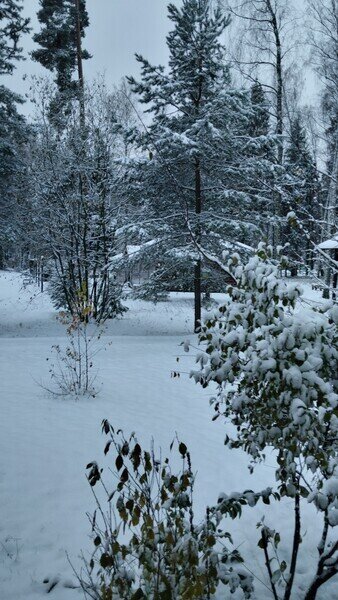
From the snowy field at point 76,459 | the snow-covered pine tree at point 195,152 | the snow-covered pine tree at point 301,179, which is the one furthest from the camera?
the snow-covered pine tree at point 195,152

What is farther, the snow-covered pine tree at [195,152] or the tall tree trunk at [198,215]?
the tall tree trunk at [198,215]

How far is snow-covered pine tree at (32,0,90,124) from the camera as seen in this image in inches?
684

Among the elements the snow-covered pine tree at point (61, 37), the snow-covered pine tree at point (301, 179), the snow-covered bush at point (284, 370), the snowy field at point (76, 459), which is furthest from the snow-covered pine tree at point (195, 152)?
the snow-covered bush at point (284, 370)

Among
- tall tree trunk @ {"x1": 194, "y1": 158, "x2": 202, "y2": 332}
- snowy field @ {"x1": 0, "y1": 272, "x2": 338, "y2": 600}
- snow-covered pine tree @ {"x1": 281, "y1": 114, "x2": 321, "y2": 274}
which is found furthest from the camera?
tall tree trunk @ {"x1": 194, "y1": 158, "x2": 202, "y2": 332}

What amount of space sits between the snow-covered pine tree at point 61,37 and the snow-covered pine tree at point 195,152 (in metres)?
7.17

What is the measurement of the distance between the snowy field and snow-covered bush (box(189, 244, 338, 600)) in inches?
54.6

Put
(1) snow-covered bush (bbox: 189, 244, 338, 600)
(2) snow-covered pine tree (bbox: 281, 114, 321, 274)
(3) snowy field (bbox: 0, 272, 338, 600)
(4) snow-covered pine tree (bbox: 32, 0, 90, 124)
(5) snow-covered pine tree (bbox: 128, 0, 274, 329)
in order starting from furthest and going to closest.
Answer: (4) snow-covered pine tree (bbox: 32, 0, 90, 124)
(5) snow-covered pine tree (bbox: 128, 0, 274, 329)
(2) snow-covered pine tree (bbox: 281, 114, 321, 274)
(3) snowy field (bbox: 0, 272, 338, 600)
(1) snow-covered bush (bbox: 189, 244, 338, 600)

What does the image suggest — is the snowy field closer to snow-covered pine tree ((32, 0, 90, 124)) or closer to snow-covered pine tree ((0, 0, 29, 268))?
snow-covered pine tree ((0, 0, 29, 268))

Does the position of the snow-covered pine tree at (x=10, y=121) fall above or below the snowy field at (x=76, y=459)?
above

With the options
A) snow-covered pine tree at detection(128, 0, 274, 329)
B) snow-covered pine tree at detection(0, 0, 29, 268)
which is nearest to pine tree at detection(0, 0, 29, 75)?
snow-covered pine tree at detection(0, 0, 29, 268)

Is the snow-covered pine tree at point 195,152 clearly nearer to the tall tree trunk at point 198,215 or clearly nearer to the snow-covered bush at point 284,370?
the tall tree trunk at point 198,215

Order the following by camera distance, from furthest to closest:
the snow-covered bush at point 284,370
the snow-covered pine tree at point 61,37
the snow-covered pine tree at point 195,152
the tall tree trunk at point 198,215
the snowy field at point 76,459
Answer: the snow-covered pine tree at point 61,37 → the tall tree trunk at point 198,215 → the snow-covered pine tree at point 195,152 → the snowy field at point 76,459 → the snow-covered bush at point 284,370

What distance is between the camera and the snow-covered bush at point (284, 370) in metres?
1.93

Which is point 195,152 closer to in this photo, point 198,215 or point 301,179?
point 198,215
